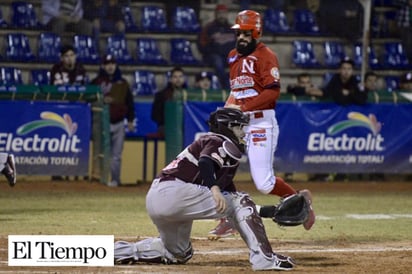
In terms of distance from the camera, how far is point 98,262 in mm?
8383

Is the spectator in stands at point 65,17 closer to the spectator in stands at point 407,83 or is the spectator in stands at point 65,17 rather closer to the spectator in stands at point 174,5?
the spectator in stands at point 174,5

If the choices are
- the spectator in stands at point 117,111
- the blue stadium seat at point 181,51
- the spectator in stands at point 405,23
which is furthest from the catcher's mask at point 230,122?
the spectator in stands at point 405,23

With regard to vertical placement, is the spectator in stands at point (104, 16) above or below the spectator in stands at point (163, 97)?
above

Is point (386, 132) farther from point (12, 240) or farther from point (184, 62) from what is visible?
point (12, 240)

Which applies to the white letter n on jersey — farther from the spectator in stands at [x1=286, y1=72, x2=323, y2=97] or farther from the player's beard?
the spectator in stands at [x1=286, y1=72, x2=323, y2=97]

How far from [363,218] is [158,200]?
17.0 ft

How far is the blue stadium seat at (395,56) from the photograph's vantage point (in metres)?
21.4

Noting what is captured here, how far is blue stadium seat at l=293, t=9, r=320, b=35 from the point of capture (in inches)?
846

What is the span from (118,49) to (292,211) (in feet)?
36.6

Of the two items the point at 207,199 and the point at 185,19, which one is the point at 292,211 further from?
the point at 185,19

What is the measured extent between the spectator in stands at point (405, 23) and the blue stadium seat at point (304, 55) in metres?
1.85

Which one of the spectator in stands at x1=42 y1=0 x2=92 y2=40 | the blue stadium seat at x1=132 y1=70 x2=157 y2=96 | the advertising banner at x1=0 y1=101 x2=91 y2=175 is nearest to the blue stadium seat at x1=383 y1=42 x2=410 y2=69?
the blue stadium seat at x1=132 y1=70 x2=157 y2=96

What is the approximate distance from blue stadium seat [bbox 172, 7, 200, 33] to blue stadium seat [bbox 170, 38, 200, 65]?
41cm

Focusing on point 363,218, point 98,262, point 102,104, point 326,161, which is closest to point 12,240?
point 98,262
